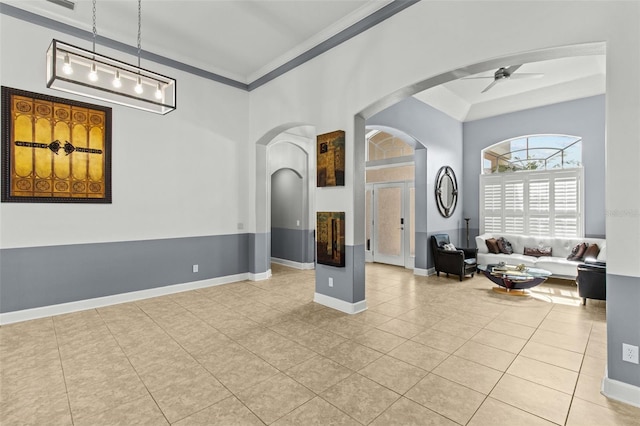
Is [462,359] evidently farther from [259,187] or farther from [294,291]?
[259,187]

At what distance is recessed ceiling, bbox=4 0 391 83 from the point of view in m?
3.88

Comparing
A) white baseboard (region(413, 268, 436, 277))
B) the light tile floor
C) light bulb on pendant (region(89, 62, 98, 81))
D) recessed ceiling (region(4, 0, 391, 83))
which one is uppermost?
recessed ceiling (region(4, 0, 391, 83))

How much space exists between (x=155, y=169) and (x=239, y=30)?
2500mm

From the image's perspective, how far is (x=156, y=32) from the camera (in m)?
4.48

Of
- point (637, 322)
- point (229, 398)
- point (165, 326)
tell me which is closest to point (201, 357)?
point (229, 398)

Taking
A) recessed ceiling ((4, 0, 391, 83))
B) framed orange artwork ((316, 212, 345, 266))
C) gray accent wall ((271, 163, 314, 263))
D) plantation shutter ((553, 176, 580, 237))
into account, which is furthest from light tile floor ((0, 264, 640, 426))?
recessed ceiling ((4, 0, 391, 83))

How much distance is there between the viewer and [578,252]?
5902 millimetres

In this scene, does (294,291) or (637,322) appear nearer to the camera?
(637,322)

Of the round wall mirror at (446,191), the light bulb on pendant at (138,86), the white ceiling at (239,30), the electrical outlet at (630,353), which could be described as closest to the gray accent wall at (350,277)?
the electrical outlet at (630,353)

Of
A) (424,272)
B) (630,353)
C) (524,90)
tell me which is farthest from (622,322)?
(524,90)

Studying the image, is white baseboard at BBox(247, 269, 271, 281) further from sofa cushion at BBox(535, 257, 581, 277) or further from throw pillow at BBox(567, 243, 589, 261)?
throw pillow at BBox(567, 243, 589, 261)

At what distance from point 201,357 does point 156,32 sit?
14.8 feet

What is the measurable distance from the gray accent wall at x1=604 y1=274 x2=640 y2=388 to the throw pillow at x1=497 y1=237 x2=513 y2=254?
188 inches

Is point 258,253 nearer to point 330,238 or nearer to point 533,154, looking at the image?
point 330,238
